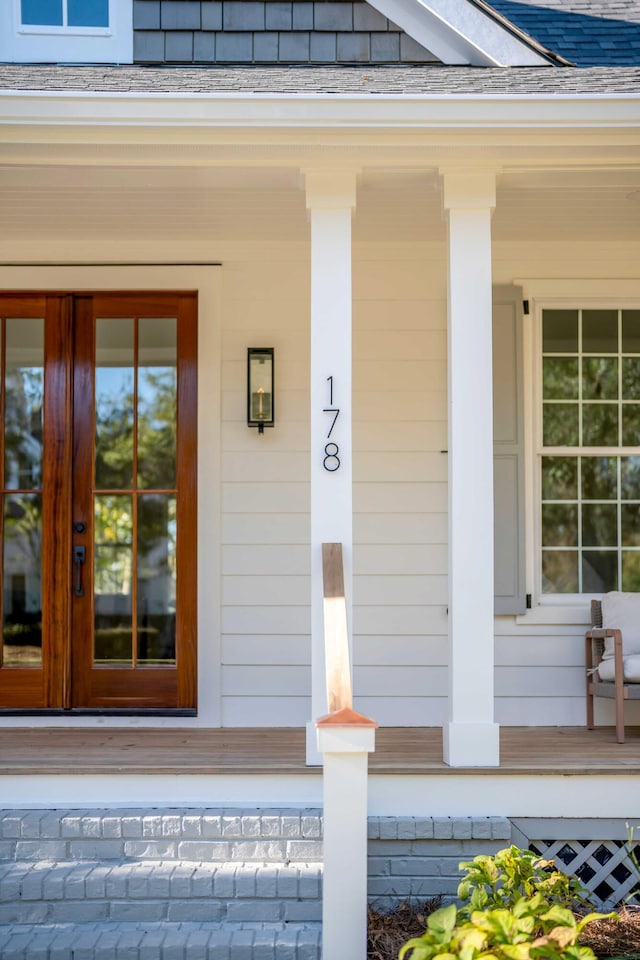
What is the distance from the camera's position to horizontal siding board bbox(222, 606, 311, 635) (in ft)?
17.5

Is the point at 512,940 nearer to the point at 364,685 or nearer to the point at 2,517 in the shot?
the point at 364,685

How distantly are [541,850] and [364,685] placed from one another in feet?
4.59

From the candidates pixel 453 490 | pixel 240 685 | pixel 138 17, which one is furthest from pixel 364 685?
pixel 138 17

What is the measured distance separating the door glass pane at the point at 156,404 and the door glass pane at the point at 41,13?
1489 mm

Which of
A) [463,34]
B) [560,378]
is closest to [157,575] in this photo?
[560,378]

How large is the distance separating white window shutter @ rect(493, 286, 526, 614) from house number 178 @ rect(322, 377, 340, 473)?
140 centimetres

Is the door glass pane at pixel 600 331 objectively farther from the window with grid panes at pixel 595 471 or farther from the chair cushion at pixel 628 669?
the chair cushion at pixel 628 669

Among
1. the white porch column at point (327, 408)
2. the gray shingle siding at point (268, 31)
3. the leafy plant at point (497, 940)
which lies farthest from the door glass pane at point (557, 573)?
the leafy plant at point (497, 940)

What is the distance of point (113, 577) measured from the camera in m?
5.39

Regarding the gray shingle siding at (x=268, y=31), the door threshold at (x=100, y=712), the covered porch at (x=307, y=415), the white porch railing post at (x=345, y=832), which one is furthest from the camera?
the door threshold at (x=100, y=712)

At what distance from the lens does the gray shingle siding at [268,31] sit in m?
4.98

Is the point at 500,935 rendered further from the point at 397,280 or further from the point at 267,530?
the point at 397,280

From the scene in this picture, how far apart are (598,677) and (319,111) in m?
2.93

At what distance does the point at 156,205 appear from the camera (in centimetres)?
482
